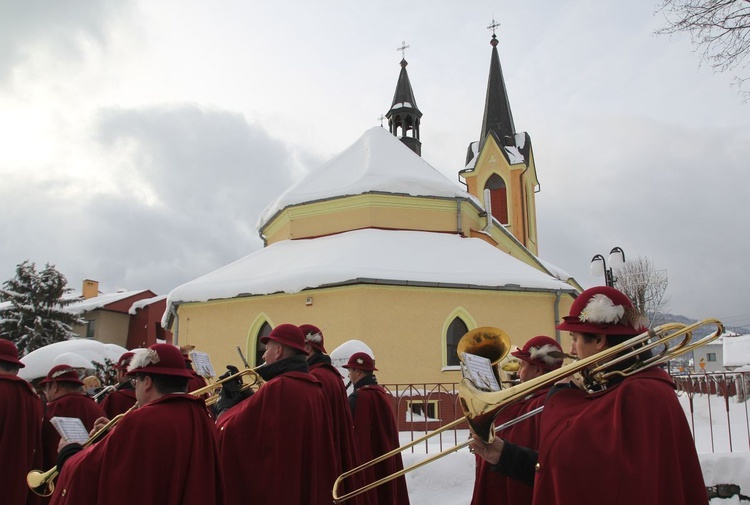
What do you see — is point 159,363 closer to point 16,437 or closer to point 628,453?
point 628,453

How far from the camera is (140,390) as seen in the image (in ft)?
12.0

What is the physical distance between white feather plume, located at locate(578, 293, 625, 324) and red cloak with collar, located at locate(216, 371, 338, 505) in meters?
2.72

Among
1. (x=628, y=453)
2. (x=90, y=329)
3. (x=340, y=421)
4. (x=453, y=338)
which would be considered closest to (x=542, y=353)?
(x=340, y=421)

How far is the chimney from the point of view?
45.9 m

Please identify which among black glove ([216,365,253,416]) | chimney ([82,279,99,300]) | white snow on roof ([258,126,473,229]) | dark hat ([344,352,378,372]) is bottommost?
black glove ([216,365,253,416])

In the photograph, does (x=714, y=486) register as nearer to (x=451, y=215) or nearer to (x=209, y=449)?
(x=209, y=449)

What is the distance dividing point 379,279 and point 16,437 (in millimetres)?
11027

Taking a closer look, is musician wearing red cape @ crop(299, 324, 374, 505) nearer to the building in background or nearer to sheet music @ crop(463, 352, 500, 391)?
sheet music @ crop(463, 352, 500, 391)

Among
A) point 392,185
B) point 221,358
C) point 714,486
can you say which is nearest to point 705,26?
point 714,486

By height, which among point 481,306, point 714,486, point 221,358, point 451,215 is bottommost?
point 714,486

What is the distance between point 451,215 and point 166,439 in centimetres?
1755

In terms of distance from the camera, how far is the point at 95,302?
42.6m

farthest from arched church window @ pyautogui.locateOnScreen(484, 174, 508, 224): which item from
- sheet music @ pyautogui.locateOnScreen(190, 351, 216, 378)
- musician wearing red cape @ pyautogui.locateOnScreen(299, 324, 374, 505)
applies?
musician wearing red cape @ pyautogui.locateOnScreen(299, 324, 374, 505)

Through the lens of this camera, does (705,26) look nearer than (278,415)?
No
